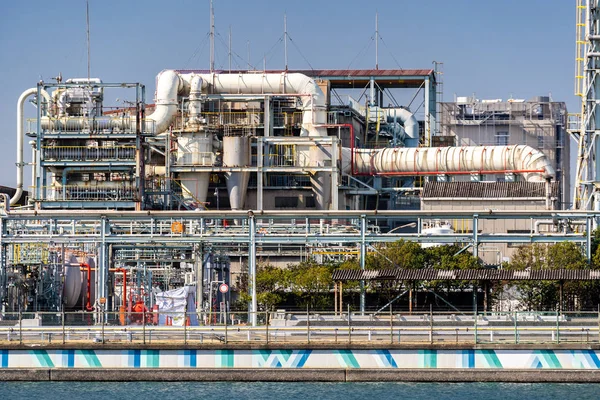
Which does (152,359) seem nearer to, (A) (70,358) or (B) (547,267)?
(A) (70,358)

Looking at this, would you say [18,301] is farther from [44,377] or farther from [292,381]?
[292,381]

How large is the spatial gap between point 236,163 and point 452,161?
61.6 ft

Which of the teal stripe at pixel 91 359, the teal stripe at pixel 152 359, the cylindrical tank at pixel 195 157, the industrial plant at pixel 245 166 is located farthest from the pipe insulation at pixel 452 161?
the teal stripe at pixel 91 359

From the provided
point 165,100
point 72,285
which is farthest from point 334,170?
point 72,285

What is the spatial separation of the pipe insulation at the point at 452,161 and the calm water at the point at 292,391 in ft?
197

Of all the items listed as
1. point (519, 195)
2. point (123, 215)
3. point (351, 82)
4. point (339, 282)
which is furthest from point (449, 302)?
point (351, 82)

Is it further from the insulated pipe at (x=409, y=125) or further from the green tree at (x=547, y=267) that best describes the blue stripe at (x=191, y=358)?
the insulated pipe at (x=409, y=125)

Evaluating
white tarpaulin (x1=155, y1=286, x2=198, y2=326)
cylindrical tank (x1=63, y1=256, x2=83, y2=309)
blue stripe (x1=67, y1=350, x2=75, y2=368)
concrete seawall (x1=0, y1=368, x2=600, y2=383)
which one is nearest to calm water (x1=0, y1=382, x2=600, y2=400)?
concrete seawall (x1=0, y1=368, x2=600, y2=383)

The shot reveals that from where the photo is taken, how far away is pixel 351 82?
135625mm

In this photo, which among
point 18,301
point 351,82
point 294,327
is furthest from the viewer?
point 351,82

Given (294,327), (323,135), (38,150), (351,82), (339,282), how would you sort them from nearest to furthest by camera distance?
1. (294,327)
2. (339,282)
3. (38,150)
4. (323,135)
5. (351,82)

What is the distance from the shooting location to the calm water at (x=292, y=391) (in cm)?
4838

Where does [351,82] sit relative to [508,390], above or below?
above

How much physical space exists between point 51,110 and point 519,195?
A: 123ft
